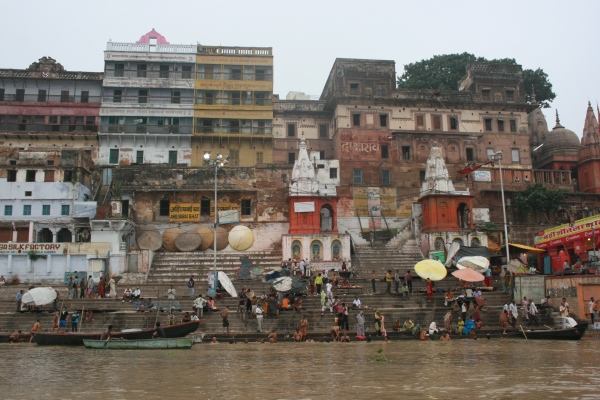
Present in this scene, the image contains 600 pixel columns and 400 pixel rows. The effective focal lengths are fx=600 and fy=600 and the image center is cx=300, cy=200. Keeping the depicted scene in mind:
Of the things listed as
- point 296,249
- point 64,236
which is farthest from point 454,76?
point 64,236

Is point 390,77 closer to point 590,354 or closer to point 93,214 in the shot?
point 93,214

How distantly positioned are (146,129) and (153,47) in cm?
698

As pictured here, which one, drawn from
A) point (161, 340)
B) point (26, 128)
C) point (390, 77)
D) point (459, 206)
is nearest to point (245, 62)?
point (390, 77)

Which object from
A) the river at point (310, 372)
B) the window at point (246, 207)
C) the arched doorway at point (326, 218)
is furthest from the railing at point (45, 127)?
the river at point (310, 372)

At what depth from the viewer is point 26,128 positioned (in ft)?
150

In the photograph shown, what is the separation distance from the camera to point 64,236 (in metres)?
37.5

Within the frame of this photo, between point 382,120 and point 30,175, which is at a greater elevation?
point 382,120

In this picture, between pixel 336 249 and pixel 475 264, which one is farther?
pixel 336 249

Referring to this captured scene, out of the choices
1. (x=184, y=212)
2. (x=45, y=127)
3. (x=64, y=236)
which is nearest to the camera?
(x=64, y=236)

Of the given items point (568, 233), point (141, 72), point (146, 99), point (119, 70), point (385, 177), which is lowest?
point (568, 233)

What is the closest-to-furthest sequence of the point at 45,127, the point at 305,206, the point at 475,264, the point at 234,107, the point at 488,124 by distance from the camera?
the point at 475,264 < the point at 305,206 < the point at 45,127 < the point at 234,107 < the point at 488,124

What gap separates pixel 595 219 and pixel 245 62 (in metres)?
28.3

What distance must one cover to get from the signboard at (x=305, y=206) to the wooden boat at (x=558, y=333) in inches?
670

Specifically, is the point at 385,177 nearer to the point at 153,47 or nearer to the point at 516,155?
the point at 516,155
